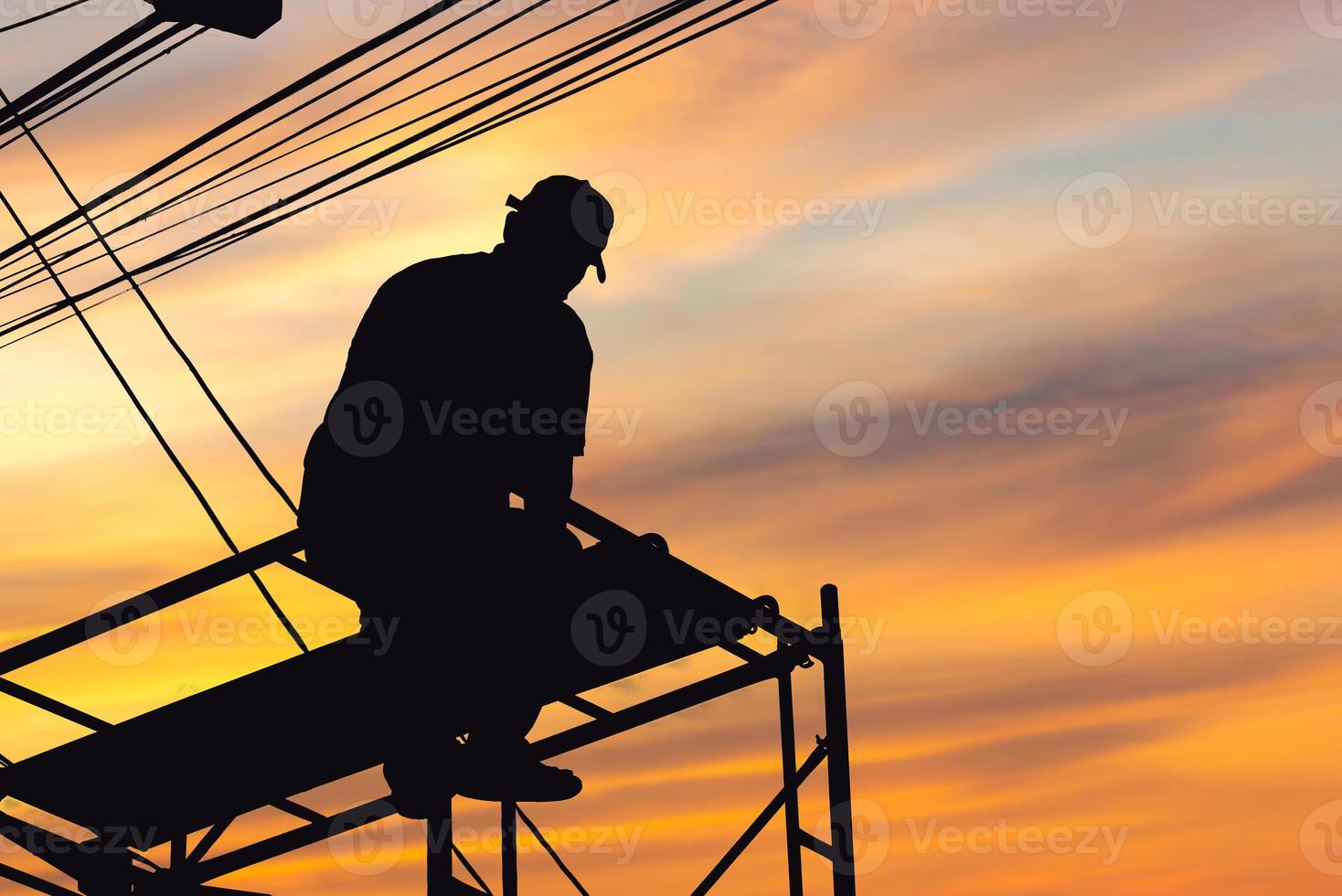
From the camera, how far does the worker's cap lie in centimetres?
752

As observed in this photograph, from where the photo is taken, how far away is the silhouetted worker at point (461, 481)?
7402 mm

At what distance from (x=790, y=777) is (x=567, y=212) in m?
2.92

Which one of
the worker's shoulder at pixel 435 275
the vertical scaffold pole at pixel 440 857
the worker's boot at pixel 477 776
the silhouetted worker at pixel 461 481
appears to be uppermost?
the worker's shoulder at pixel 435 275

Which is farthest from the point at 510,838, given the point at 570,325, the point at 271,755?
the point at 570,325

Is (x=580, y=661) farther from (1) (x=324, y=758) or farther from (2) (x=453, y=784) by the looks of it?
(1) (x=324, y=758)

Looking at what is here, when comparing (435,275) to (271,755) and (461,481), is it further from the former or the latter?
(271,755)

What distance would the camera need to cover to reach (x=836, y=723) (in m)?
7.94

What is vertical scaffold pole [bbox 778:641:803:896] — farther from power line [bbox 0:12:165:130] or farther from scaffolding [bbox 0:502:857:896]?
power line [bbox 0:12:165:130]

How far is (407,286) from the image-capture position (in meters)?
7.45

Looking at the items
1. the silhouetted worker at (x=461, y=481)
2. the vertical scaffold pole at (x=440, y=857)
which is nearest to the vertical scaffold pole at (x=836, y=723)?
the silhouetted worker at (x=461, y=481)

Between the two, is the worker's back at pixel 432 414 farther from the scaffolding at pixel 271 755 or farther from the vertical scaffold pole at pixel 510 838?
the vertical scaffold pole at pixel 510 838

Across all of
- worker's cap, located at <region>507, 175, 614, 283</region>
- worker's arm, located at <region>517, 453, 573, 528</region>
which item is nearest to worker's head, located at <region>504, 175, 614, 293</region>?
worker's cap, located at <region>507, 175, 614, 283</region>

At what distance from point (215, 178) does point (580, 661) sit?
422 centimetres

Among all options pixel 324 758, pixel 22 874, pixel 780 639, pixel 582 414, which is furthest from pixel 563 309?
pixel 22 874
